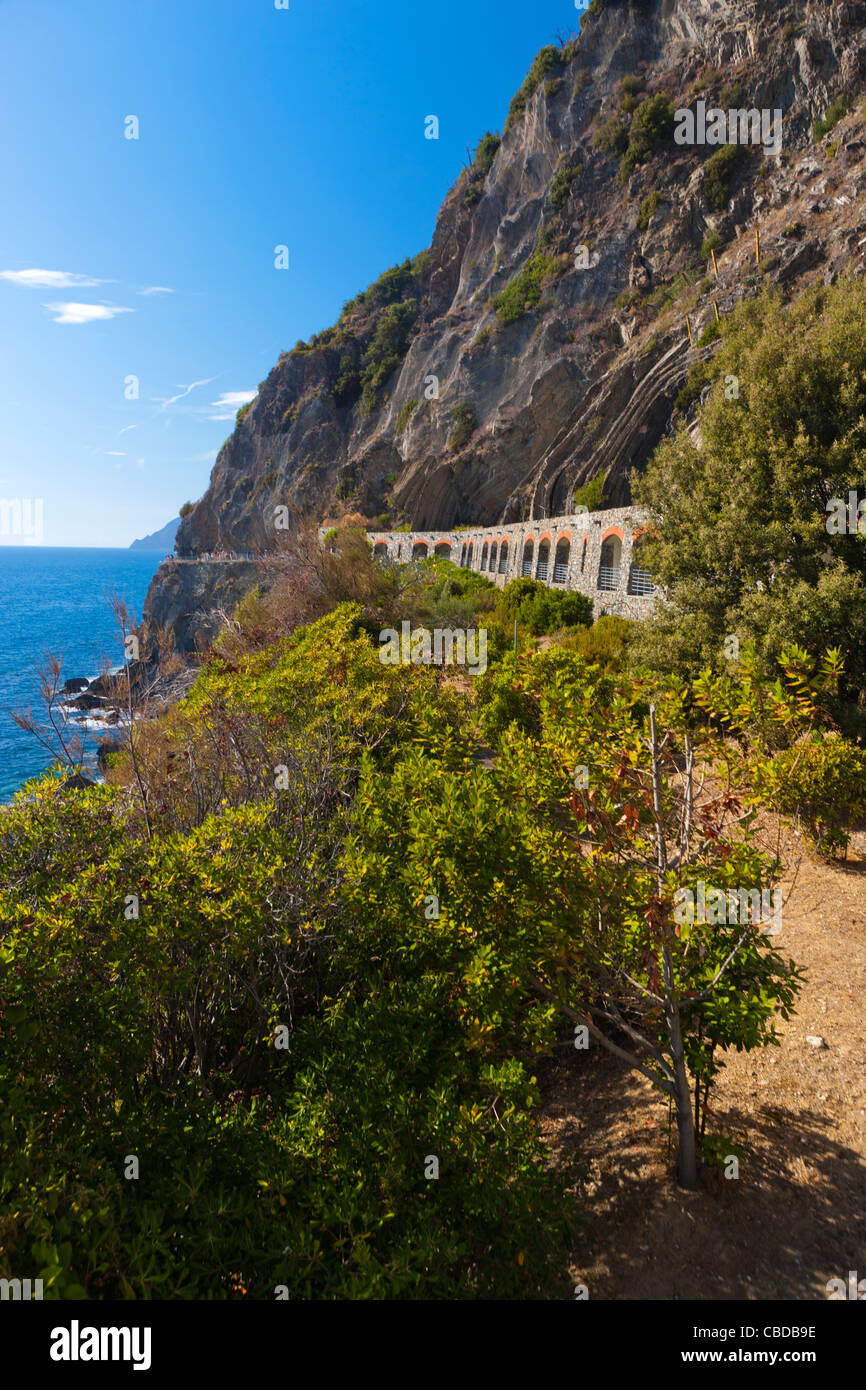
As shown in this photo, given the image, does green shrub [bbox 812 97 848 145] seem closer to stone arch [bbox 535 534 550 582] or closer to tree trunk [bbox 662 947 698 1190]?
stone arch [bbox 535 534 550 582]

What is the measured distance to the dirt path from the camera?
13.9ft

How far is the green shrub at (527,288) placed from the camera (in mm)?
52406

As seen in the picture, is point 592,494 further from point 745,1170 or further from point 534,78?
point 534,78

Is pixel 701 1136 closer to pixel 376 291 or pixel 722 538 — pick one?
pixel 722 538

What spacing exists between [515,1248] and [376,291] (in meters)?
102

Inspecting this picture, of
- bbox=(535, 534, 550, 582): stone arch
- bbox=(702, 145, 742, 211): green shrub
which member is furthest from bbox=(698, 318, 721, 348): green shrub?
bbox=(535, 534, 550, 582): stone arch

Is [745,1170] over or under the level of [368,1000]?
under

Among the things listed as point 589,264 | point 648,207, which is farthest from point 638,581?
point 589,264

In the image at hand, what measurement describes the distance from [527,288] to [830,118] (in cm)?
2406

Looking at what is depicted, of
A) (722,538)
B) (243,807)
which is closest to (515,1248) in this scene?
(243,807)

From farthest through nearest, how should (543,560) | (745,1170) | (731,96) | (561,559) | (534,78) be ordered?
(534,78)
(731,96)
(543,560)
(561,559)
(745,1170)

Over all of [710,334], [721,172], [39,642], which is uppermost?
[721,172]

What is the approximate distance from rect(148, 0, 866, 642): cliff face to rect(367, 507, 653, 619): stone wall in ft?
20.7

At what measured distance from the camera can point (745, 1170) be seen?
4910 millimetres
